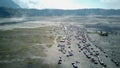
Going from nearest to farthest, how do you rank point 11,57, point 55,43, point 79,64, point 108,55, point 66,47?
1. point 79,64
2. point 11,57
3. point 108,55
4. point 66,47
5. point 55,43

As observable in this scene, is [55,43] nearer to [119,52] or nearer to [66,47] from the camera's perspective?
[66,47]

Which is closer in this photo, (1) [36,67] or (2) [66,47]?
(1) [36,67]

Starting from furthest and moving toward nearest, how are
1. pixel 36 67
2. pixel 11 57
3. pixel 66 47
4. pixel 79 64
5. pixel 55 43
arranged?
pixel 55 43 < pixel 66 47 < pixel 11 57 < pixel 79 64 < pixel 36 67

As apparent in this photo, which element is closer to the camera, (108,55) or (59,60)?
(59,60)

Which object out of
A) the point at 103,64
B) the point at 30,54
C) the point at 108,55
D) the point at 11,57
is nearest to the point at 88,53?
the point at 108,55

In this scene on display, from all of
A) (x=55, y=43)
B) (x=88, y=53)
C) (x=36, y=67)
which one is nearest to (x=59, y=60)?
(x=36, y=67)

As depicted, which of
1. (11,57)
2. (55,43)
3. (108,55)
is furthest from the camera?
(55,43)

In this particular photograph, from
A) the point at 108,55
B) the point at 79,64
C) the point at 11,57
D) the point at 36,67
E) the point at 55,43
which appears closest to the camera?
the point at 36,67

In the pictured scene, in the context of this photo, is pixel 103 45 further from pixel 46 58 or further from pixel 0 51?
pixel 0 51
